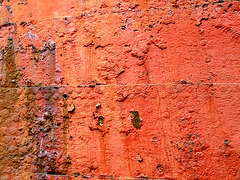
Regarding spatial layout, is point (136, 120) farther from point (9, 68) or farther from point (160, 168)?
point (9, 68)

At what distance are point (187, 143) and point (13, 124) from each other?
6.24 feet

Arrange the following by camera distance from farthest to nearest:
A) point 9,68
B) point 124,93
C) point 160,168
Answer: point 9,68 → point 124,93 → point 160,168

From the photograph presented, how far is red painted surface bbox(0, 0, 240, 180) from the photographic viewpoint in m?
1.81

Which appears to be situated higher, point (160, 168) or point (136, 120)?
point (136, 120)

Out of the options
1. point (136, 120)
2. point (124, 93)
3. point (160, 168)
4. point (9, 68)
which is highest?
point (9, 68)

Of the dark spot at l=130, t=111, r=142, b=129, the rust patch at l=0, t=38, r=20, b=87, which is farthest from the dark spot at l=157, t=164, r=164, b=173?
the rust patch at l=0, t=38, r=20, b=87

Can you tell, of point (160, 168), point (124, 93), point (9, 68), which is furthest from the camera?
point (9, 68)

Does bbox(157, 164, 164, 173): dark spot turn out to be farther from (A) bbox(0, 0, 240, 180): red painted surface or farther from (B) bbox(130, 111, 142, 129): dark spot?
(B) bbox(130, 111, 142, 129): dark spot

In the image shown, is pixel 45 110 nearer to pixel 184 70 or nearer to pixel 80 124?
pixel 80 124

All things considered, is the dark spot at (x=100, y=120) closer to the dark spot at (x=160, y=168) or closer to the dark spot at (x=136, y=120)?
the dark spot at (x=136, y=120)

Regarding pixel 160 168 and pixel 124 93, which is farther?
pixel 124 93

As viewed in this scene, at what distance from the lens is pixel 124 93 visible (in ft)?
6.40

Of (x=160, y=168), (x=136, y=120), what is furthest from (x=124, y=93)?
(x=160, y=168)

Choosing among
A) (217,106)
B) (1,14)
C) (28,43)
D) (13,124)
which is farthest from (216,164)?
(1,14)
